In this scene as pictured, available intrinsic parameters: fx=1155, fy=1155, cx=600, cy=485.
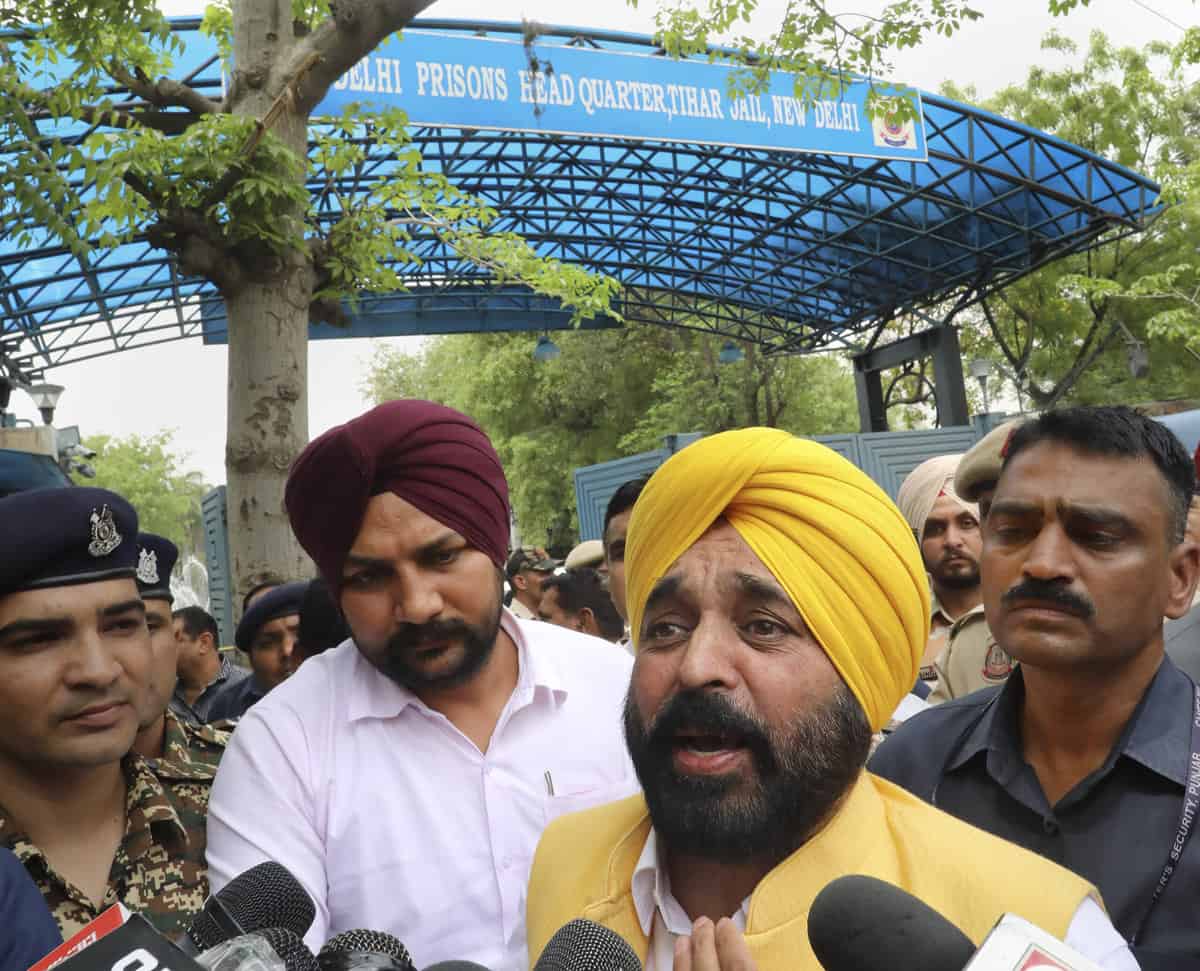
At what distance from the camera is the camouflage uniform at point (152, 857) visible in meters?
2.27

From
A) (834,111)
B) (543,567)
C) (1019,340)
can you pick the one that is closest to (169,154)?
(543,567)

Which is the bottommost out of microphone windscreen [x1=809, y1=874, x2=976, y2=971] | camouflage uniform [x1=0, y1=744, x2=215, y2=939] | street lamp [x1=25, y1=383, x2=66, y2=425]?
camouflage uniform [x1=0, y1=744, x2=215, y2=939]

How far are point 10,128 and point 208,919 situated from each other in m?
4.99

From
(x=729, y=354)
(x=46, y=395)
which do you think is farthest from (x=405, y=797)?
(x=729, y=354)

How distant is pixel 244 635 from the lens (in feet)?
17.3

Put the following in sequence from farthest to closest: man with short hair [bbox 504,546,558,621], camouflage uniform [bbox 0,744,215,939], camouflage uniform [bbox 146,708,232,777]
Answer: man with short hair [bbox 504,546,558,621], camouflage uniform [bbox 146,708,232,777], camouflage uniform [bbox 0,744,215,939]

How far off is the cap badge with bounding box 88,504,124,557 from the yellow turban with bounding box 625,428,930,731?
1363mm

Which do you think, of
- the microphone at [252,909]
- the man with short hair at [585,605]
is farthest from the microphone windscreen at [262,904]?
the man with short hair at [585,605]

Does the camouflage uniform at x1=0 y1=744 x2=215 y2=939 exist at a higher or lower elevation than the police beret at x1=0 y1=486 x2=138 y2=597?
lower

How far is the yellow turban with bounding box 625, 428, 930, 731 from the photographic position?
1672 millimetres

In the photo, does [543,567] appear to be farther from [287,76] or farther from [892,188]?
[892,188]

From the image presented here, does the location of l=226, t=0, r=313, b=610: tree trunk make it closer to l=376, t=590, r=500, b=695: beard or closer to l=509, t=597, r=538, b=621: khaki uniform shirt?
l=509, t=597, r=538, b=621: khaki uniform shirt

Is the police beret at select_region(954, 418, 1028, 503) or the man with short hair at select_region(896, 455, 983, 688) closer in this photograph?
the police beret at select_region(954, 418, 1028, 503)

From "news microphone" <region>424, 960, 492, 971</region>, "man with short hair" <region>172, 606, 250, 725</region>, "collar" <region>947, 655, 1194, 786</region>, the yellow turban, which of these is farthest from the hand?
"man with short hair" <region>172, 606, 250, 725</region>
